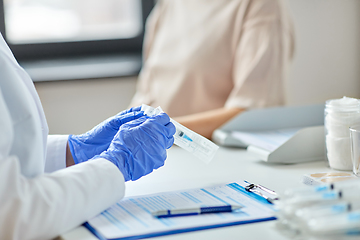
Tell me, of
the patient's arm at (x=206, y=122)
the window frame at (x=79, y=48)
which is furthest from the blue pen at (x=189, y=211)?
the window frame at (x=79, y=48)

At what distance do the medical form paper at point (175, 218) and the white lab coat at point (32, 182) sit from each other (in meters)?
0.03

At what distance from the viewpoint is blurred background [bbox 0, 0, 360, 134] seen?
1.98m

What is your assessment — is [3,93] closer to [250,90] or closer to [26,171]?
[26,171]

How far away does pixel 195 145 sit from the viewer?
2.65ft

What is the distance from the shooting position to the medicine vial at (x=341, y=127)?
0.81m

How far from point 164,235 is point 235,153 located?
504 mm

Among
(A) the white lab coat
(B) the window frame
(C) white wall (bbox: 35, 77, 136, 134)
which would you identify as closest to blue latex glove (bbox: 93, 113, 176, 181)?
(A) the white lab coat

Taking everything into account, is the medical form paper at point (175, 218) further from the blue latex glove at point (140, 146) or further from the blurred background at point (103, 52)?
the blurred background at point (103, 52)

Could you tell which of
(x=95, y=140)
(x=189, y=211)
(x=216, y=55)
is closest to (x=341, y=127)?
(x=189, y=211)

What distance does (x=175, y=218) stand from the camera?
62 centimetres

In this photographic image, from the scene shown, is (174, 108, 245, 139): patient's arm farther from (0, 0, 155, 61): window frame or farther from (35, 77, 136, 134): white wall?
(0, 0, 155, 61): window frame

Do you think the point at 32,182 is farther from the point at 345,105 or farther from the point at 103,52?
the point at 103,52

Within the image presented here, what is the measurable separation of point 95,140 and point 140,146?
17 cm

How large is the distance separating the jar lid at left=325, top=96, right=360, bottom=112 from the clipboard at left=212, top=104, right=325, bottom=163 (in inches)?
3.7
